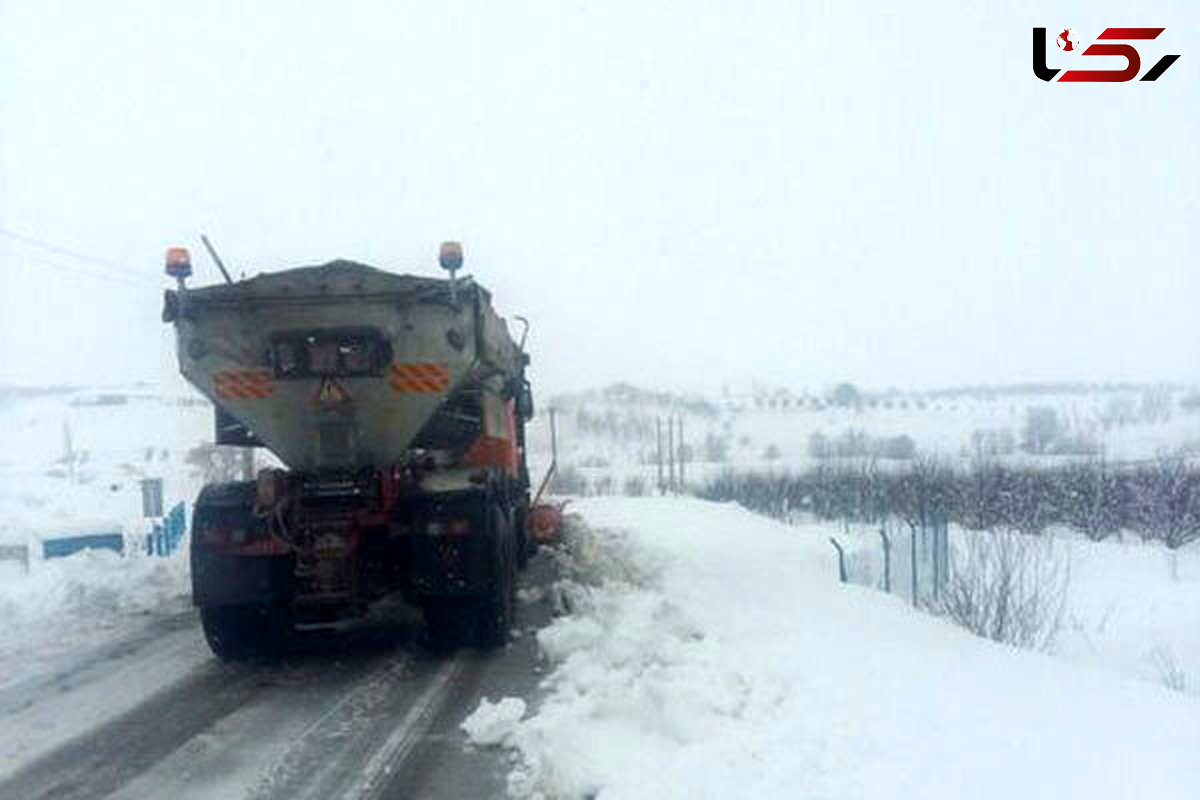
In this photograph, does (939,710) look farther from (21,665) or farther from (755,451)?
(755,451)

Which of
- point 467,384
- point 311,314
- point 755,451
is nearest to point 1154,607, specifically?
point 467,384

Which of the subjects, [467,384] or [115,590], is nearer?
[467,384]

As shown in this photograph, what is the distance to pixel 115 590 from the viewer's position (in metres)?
13.7

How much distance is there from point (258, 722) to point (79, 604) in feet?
18.9

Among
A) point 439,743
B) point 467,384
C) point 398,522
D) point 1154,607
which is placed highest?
point 467,384

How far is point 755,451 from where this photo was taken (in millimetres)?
99000

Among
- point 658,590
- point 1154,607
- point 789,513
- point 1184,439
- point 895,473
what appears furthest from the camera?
point 1184,439

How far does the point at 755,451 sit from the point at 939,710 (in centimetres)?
9219

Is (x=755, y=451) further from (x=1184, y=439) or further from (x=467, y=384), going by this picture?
(x=467, y=384)

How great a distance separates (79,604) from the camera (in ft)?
43.0

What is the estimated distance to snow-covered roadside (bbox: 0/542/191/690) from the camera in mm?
11047

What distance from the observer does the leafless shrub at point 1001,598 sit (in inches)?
661

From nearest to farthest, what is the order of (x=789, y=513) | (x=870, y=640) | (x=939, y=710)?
Result: (x=939, y=710), (x=870, y=640), (x=789, y=513)

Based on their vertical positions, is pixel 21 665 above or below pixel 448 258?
below
